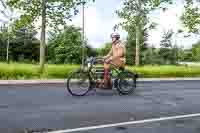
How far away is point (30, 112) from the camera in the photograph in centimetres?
809

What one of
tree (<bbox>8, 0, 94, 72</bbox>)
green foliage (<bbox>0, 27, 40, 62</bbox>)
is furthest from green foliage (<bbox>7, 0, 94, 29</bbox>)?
green foliage (<bbox>0, 27, 40, 62</bbox>)

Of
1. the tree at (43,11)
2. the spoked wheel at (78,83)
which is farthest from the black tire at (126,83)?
the tree at (43,11)

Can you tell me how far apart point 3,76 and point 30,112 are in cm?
1027

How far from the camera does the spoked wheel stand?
11.2 metres

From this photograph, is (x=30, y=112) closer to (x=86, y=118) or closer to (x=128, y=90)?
(x=86, y=118)

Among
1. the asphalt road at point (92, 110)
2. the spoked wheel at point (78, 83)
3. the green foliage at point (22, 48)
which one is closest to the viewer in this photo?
the asphalt road at point (92, 110)

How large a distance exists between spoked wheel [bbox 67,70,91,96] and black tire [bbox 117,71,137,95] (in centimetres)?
125

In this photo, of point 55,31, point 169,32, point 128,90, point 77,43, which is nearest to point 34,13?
point 55,31

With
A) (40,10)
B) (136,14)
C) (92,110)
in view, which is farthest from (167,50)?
(92,110)

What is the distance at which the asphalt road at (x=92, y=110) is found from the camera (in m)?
6.83

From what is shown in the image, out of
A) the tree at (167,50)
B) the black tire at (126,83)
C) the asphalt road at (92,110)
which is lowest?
the asphalt road at (92,110)

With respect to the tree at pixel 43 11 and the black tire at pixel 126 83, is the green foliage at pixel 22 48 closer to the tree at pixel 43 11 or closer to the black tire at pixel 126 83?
the tree at pixel 43 11

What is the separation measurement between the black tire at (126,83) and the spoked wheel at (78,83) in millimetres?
1249

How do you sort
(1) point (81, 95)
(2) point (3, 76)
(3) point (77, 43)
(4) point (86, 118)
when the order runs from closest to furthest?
1. (4) point (86, 118)
2. (1) point (81, 95)
3. (2) point (3, 76)
4. (3) point (77, 43)
